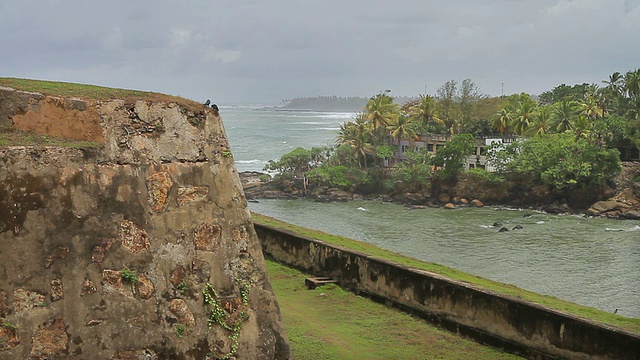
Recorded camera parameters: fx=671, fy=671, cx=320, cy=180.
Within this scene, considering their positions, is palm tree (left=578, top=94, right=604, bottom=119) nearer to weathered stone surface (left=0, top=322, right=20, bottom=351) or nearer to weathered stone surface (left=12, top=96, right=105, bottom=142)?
weathered stone surface (left=12, top=96, right=105, bottom=142)

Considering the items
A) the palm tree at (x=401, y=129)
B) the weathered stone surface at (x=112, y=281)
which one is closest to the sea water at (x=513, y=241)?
the palm tree at (x=401, y=129)

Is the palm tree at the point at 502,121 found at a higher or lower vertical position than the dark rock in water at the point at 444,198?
higher

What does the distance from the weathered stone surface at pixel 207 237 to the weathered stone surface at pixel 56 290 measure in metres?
1.01

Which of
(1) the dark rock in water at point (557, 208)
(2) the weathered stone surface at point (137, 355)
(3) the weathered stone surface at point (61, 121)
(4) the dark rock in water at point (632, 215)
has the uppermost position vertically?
(3) the weathered stone surface at point (61, 121)

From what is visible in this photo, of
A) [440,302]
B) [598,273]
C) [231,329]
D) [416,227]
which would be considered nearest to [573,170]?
[416,227]

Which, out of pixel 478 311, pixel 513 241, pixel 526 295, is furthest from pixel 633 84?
pixel 478 311

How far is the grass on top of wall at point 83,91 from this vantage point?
15.4 ft

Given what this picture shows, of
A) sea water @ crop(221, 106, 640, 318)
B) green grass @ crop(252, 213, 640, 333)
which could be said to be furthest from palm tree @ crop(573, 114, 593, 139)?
green grass @ crop(252, 213, 640, 333)

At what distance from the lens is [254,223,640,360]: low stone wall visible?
6.84m

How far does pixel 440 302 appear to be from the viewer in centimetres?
844

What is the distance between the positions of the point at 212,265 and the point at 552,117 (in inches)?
1852

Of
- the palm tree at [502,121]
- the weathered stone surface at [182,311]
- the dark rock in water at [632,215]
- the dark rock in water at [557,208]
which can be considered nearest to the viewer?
the weathered stone surface at [182,311]

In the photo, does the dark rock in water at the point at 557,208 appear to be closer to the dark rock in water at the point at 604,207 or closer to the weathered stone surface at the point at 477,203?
the dark rock in water at the point at 604,207

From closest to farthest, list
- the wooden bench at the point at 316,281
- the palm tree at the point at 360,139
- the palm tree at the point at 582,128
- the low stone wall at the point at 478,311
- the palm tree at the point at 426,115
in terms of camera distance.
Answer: the low stone wall at the point at 478,311 < the wooden bench at the point at 316,281 < the palm tree at the point at 582,128 < the palm tree at the point at 360,139 < the palm tree at the point at 426,115
